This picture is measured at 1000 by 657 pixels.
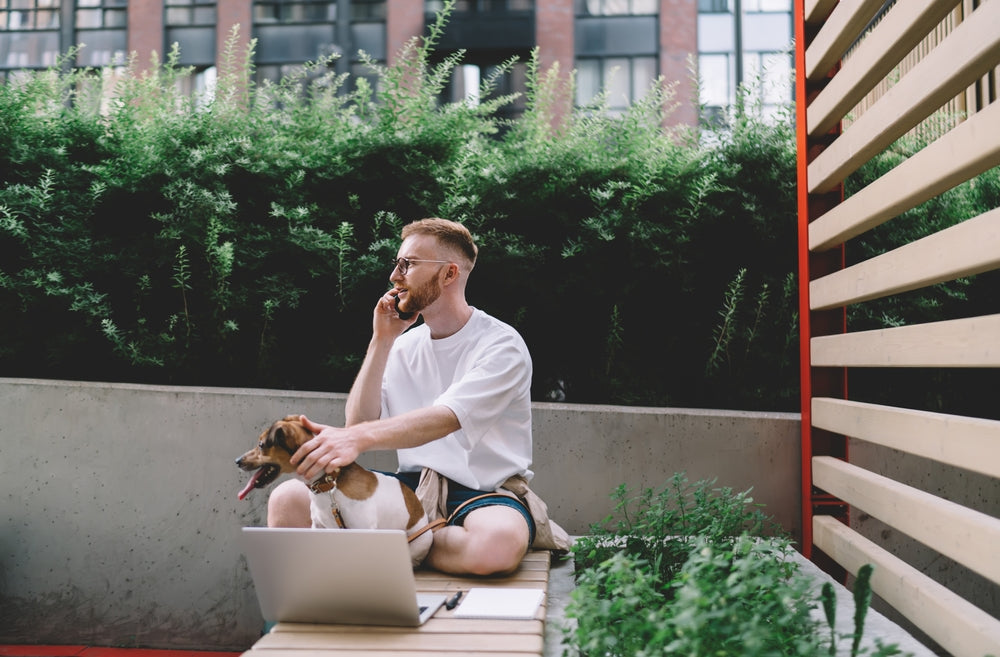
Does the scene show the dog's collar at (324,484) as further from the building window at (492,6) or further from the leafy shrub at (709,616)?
the building window at (492,6)

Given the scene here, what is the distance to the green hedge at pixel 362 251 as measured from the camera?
12.2 ft

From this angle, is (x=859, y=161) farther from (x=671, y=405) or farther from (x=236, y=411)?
(x=236, y=411)

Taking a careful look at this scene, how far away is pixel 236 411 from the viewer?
3504 mm

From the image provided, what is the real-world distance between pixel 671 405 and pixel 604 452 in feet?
1.88

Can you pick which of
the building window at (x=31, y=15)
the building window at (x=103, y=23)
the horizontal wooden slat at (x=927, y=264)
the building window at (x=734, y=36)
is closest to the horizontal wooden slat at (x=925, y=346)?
the horizontal wooden slat at (x=927, y=264)

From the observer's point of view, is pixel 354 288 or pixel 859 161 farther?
pixel 354 288

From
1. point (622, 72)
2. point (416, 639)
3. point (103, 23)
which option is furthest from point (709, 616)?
point (103, 23)

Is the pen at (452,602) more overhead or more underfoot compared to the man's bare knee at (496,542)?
more underfoot

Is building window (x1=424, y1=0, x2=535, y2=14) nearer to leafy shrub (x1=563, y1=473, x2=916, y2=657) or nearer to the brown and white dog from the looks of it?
the brown and white dog

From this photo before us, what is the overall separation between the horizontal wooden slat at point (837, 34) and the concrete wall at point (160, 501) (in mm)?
1452

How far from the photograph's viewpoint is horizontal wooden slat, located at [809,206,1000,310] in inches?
71.1

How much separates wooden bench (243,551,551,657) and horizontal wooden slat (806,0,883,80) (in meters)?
2.20

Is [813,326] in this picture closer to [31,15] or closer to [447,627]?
[447,627]

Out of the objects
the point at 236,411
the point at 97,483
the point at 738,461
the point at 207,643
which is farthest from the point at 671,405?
the point at 97,483
